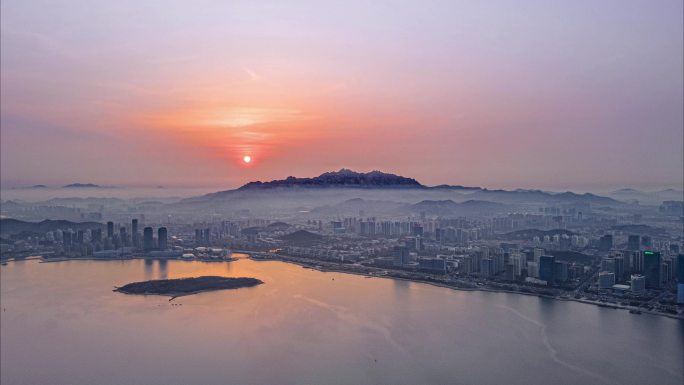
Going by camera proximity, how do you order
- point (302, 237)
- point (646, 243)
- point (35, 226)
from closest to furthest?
point (646, 243) < point (302, 237) < point (35, 226)

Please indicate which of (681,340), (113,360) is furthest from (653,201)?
(113,360)

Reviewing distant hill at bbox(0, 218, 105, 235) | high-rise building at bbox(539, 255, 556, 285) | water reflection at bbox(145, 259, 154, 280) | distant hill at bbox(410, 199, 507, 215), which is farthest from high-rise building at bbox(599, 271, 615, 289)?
distant hill at bbox(0, 218, 105, 235)

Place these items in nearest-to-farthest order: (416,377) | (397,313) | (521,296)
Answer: (416,377)
(397,313)
(521,296)

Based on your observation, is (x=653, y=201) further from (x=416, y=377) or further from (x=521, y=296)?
(x=416, y=377)

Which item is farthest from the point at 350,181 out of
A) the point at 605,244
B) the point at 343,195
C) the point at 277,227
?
the point at 605,244

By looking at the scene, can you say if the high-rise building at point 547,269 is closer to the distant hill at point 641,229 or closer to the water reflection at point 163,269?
the water reflection at point 163,269

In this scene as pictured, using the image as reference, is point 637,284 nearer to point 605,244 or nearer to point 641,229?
point 605,244

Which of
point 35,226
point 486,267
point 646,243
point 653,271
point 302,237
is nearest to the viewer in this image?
point 653,271

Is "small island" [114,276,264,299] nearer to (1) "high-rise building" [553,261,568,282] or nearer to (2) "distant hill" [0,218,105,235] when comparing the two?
(1) "high-rise building" [553,261,568,282]
